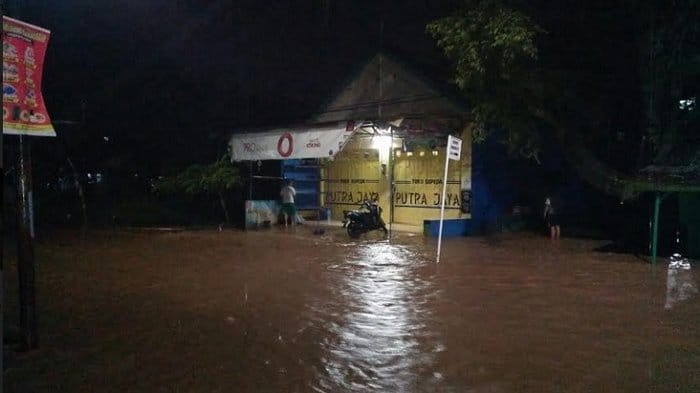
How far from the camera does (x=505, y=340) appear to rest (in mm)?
6863

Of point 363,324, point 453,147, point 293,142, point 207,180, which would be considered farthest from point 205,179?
point 363,324

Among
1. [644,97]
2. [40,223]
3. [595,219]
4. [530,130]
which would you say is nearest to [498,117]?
Answer: [530,130]

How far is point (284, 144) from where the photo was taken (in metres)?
19.3

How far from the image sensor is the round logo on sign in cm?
1909

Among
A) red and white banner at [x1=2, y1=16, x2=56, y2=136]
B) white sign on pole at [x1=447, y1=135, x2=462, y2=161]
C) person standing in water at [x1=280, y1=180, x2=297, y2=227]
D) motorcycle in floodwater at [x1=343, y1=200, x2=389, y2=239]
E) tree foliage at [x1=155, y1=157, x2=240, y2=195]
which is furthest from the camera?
tree foliage at [x1=155, y1=157, x2=240, y2=195]

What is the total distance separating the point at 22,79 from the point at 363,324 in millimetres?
4947

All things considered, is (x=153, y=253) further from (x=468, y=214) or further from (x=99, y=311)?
(x=468, y=214)

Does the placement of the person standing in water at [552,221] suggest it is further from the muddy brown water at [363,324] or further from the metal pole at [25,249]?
the metal pole at [25,249]

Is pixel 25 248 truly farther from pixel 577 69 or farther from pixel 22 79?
pixel 577 69

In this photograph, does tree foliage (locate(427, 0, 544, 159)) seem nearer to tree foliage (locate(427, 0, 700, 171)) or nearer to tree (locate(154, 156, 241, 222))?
tree foliage (locate(427, 0, 700, 171))

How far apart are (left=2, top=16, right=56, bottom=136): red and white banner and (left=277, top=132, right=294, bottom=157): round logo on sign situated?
497 inches

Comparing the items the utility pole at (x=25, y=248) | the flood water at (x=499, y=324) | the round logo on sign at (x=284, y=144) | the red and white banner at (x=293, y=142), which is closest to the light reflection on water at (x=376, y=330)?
the flood water at (x=499, y=324)

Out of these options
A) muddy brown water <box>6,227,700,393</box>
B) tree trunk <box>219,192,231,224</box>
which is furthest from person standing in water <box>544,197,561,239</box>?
tree trunk <box>219,192,231,224</box>

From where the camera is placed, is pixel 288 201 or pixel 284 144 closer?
pixel 284 144
